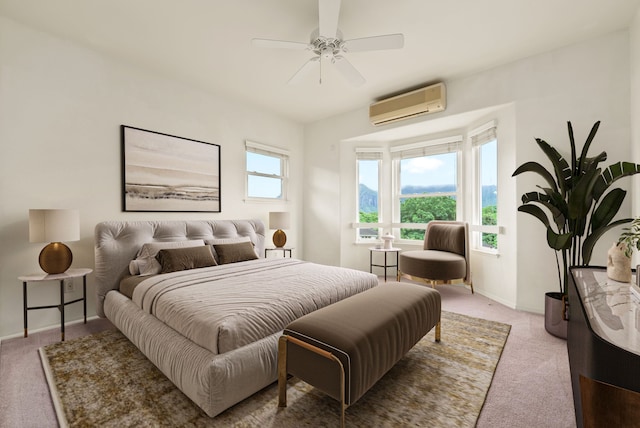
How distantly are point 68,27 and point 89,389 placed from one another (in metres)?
3.05

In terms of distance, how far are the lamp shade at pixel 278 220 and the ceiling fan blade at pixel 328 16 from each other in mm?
2666

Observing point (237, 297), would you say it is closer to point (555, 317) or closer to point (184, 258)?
point (184, 258)

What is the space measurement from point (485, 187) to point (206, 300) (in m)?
3.84

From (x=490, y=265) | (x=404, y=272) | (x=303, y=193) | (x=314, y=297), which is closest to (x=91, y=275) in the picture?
(x=314, y=297)

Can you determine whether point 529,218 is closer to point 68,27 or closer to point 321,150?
point 321,150

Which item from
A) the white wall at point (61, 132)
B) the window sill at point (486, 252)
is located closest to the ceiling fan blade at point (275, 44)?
the white wall at point (61, 132)

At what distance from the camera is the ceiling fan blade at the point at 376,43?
7.21ft

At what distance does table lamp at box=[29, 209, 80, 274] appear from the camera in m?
2.35

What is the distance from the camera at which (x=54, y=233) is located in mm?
2391

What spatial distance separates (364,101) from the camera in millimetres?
4422

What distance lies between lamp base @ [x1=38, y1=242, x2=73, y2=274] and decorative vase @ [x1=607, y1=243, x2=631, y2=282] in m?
4.03

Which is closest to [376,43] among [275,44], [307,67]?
[307,67]

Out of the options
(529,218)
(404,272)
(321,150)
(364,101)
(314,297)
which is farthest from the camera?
(321,150)

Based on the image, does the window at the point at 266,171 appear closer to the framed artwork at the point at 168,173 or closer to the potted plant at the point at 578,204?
the framed artwork at the point at 168,173
